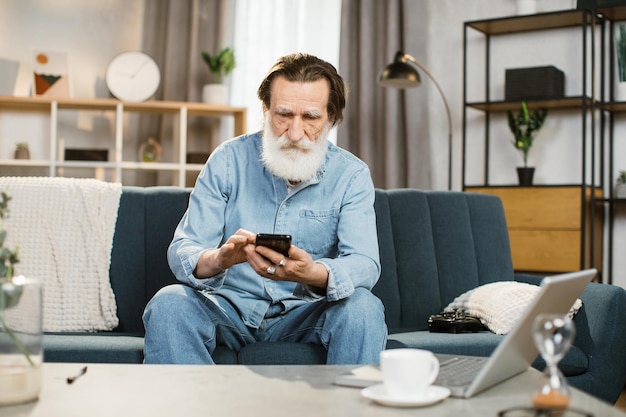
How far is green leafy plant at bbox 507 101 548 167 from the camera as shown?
418 centimetres

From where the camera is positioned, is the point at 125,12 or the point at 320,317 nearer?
the point at 320,317

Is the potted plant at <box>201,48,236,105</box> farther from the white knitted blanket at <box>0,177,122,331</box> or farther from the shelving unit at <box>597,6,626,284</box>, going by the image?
the white knitted blanket at <box>0,177,122,331</box>

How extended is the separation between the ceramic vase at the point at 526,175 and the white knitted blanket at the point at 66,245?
2.29m

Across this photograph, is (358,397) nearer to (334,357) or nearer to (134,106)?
(334,357)

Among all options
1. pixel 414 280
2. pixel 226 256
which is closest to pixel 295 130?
pixel 226 256

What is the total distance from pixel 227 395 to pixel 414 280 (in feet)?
5.09

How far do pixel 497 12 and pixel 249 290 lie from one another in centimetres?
297

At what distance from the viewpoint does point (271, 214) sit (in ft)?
7.36

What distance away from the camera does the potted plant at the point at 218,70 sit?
4.83m

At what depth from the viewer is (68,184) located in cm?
261

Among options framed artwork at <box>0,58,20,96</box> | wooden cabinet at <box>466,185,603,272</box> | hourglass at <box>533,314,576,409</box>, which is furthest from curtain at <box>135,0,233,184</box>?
hourglass at <box>533,314,576,409</box>

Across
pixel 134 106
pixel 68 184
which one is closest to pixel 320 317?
pixel 68 184

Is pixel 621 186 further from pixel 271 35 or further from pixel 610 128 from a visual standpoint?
pixel 271 35

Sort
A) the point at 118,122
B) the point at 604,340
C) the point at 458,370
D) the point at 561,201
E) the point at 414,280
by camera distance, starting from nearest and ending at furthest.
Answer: the point at 458,370 < the point at 604,340 < the point at 414,280 < the point at 561,201 < the point at 118,122
